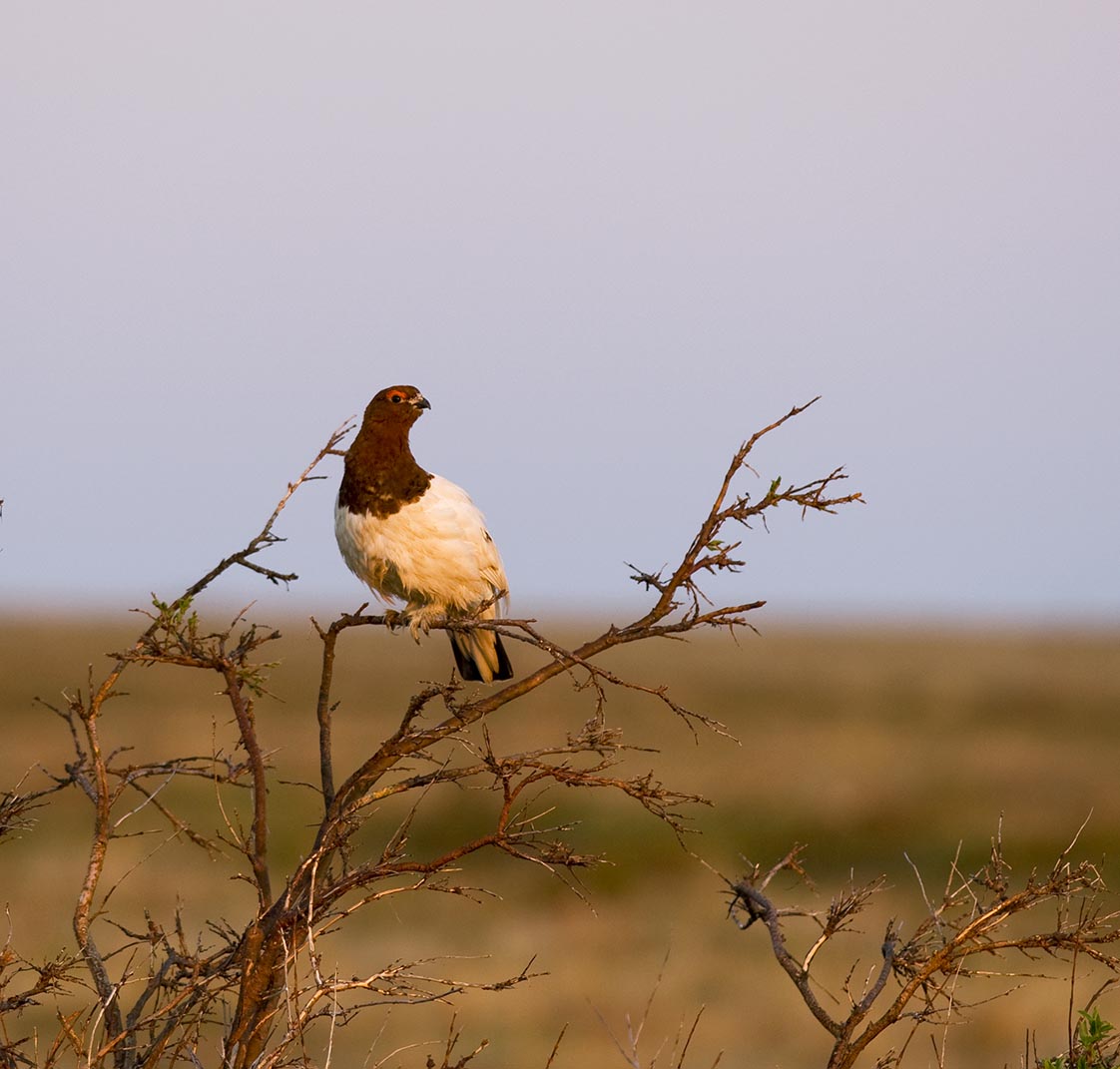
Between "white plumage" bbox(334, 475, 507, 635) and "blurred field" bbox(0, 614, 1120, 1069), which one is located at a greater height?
"white plumage" bbox(334, 475, 507, 635)

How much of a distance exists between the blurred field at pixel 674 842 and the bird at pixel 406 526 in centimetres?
69

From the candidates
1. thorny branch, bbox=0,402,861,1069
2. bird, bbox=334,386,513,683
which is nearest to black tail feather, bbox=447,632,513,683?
bird, bbox=334,386,513,683

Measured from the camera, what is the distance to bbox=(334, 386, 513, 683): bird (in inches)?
192

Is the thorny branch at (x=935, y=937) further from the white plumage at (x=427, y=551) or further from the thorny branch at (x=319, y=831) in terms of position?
the white plumage at (x=427, y=551)

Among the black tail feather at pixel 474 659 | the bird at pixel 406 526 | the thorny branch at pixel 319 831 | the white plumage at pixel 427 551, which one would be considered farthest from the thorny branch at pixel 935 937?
the black tail feather at pixel 474 659

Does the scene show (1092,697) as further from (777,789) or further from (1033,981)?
(1033,981)

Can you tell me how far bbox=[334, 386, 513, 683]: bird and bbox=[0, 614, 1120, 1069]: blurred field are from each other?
0.69m

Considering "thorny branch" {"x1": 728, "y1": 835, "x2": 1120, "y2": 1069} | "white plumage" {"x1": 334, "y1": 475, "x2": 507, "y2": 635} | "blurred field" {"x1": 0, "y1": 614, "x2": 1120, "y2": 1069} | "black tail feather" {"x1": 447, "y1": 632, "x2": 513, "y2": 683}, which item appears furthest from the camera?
"blurred field" {"x1": 0, "y1": 614, "x2": 1120, "y2": 1069}

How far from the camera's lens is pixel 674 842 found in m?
14.9

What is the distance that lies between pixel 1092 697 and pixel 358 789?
26.3 m

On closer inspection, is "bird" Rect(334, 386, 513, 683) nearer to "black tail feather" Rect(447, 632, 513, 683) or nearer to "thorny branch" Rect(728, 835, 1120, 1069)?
"black tail feather" Rect(447, 632, 513, 683)

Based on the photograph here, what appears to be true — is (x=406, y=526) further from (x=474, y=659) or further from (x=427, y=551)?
(x=474, y=659)

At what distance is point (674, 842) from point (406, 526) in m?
10.7

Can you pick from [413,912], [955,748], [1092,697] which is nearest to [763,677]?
[1092,697]
